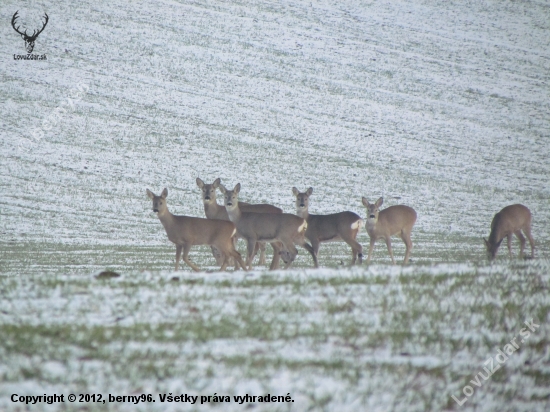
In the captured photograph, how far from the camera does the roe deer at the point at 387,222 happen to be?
16203 millimetres

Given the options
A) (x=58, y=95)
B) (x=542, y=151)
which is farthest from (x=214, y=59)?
(x=542, y=151)

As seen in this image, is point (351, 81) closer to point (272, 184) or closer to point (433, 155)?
point (433, 155)

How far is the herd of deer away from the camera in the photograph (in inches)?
525

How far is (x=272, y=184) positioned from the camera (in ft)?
114

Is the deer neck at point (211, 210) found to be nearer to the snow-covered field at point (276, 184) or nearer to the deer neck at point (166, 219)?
the snow-covered field at point (276, 184)

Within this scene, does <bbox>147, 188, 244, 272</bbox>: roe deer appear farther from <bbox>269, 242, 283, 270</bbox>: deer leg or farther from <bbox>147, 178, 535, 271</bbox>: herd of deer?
<bbox>269, 242, 283, 270</bbox>: deer leg

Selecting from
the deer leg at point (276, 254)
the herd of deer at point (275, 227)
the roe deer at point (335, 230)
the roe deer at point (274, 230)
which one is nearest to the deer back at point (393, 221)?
the herd of deer at point (275, 227)

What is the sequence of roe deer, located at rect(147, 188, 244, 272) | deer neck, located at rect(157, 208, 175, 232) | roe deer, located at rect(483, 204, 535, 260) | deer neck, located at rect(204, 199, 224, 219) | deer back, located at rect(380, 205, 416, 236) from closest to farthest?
1. roe deer, located at rect(147, 188, 244, 272)
2. deer neck, located at rect(157, 208, 175, 232)
3. deer neck, located at rect(204, 199, 224, 219)
4. roe deer, located at rect(483, 204, 535, 260)
5. deer back, located at rect(380, 205, 416, 236)

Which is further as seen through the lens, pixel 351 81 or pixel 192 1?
pixel 192 1

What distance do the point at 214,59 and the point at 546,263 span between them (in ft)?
151

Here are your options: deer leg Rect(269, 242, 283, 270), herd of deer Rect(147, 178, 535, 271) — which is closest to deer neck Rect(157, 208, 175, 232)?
herd of deer Rect(147, 178, 535, 271)

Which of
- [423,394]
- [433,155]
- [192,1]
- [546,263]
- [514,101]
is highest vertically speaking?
[192,1]

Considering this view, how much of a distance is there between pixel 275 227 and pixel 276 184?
20964mm

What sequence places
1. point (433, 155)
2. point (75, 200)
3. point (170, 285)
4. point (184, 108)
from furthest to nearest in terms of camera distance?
point (184, 108), point (433, 155), point (75, 200), point (170, 285)
